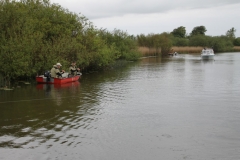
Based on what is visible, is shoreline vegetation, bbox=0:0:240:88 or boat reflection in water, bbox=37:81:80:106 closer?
boat reflection in water, bbox=37:81:80:106

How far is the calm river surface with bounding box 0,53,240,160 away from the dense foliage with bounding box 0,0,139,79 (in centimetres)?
429

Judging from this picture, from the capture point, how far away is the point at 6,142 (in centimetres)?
988

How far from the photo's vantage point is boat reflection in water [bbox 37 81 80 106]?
18578 millimetres

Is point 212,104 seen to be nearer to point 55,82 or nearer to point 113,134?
point 113,134

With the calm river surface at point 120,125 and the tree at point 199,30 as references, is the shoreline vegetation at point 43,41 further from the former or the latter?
the tree at point 199,30

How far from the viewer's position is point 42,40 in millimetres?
29547

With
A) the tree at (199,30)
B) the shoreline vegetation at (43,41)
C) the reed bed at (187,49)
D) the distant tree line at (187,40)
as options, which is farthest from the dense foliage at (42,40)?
the tree at (199,30)

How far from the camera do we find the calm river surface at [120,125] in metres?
9.26

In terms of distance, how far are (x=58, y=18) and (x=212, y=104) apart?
885 inches

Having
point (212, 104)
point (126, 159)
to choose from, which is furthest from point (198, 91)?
point (126, 159)

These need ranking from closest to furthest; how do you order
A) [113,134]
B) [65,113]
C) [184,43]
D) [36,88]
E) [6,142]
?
[6,142], [113,134], [65,113], [36,88], [184,43]

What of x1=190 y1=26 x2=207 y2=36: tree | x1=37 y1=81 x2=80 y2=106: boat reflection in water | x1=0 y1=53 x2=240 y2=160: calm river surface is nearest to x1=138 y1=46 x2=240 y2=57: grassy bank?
x1=190 y1=26 x2=207 y2=36: tree

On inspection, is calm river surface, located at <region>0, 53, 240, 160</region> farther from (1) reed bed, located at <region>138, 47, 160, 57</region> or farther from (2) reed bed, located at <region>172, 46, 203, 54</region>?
(2) reed bed, located at <region>172, 46, 203, 54</region>

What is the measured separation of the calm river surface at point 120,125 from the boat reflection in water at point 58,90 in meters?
0.07
